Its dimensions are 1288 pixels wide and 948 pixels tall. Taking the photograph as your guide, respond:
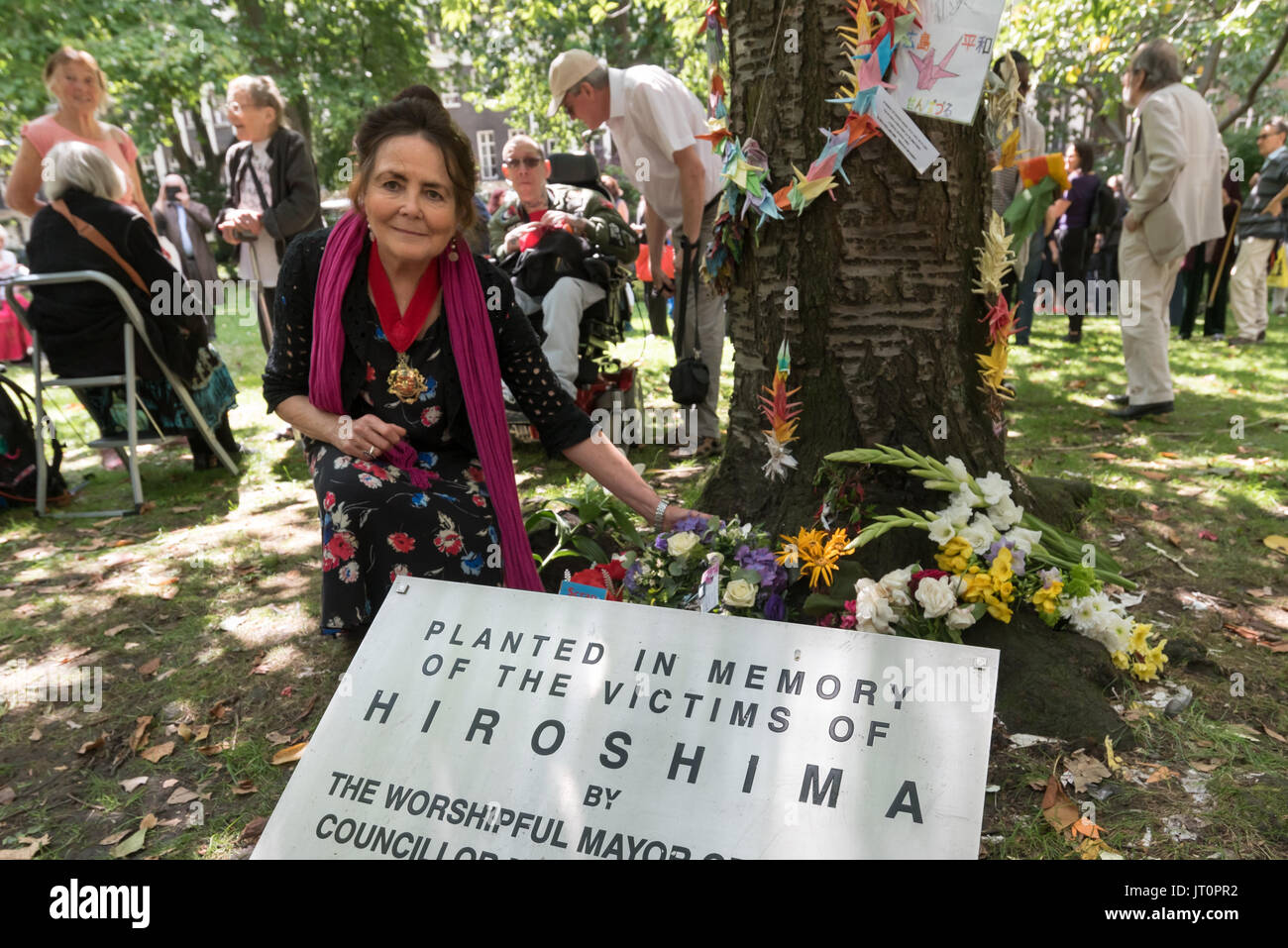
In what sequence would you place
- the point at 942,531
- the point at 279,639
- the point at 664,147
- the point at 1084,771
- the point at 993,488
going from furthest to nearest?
the point at 664,147 < the point at 279,639 < the point at 993,488 < the point at 942,531 < the point at 1084,771

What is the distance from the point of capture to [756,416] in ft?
9.36

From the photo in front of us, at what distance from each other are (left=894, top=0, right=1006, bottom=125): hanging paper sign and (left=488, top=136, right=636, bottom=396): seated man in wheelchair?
2702 millimetres

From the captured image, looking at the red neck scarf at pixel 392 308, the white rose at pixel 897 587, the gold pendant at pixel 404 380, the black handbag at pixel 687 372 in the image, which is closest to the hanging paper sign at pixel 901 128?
the white rose at pixel 897 587

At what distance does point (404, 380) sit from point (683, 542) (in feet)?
3.14

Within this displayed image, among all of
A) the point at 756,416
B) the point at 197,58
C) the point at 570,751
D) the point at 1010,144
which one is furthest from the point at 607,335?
the point at 197,58

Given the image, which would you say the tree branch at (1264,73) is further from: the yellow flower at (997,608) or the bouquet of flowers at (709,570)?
the bouquet of flowers at (709,570)

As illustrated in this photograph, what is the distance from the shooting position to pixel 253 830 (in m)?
2.14

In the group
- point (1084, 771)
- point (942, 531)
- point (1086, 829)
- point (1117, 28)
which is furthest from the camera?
point (1117, 28)

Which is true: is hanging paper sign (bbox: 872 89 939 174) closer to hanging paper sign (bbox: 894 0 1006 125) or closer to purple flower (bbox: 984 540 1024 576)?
hanging paper sign (bbox: 894 0 1006 125)

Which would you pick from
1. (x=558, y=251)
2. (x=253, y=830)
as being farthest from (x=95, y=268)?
(x=253, y=830)

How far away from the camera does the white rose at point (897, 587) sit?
2.21 m

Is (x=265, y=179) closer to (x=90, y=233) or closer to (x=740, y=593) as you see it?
(x=90, y=233)

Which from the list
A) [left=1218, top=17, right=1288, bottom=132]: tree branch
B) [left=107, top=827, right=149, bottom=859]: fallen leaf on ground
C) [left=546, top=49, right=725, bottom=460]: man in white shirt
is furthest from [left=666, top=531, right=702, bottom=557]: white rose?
[left=1218, top=17, right=1288, bottom=132]: tree branch
